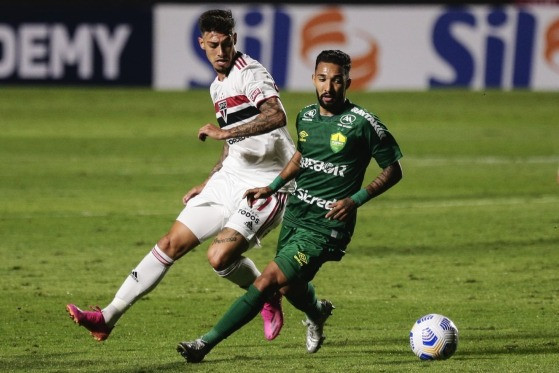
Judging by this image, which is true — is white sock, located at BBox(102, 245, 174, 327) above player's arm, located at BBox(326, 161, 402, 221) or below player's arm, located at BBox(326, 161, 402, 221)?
below

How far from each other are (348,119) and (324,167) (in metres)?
0.30

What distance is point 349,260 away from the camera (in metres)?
10.5

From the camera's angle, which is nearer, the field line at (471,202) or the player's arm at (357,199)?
the player's arm at (357,199)

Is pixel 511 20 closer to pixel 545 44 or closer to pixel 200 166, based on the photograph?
pixel 545 44

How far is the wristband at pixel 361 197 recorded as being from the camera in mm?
6528

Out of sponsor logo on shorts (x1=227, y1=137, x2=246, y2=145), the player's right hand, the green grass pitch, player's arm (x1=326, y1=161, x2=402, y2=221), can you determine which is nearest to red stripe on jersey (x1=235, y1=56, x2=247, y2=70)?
sponsor logo on shorts (x1=227, y1=137, x2=246, y2=145)

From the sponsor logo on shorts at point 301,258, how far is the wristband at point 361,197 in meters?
0.41

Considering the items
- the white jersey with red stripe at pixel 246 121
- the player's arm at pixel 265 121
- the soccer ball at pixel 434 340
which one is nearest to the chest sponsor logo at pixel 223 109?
the white jersey with red stripe at pixel 246 121

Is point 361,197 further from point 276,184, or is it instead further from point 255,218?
point 255,218

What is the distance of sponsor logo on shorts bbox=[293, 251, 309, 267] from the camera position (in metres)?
6.60

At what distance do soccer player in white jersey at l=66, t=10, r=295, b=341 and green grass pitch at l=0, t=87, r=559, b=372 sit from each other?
276mm

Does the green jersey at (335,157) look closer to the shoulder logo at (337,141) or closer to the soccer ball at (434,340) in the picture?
the shoulder logo at (337,141)

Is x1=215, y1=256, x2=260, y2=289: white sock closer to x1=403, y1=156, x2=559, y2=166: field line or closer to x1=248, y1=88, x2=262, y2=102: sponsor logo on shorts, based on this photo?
x1=248, y1=88, x2=262, y2=102: sponsor logo on shorts

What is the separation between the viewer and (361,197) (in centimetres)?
654
